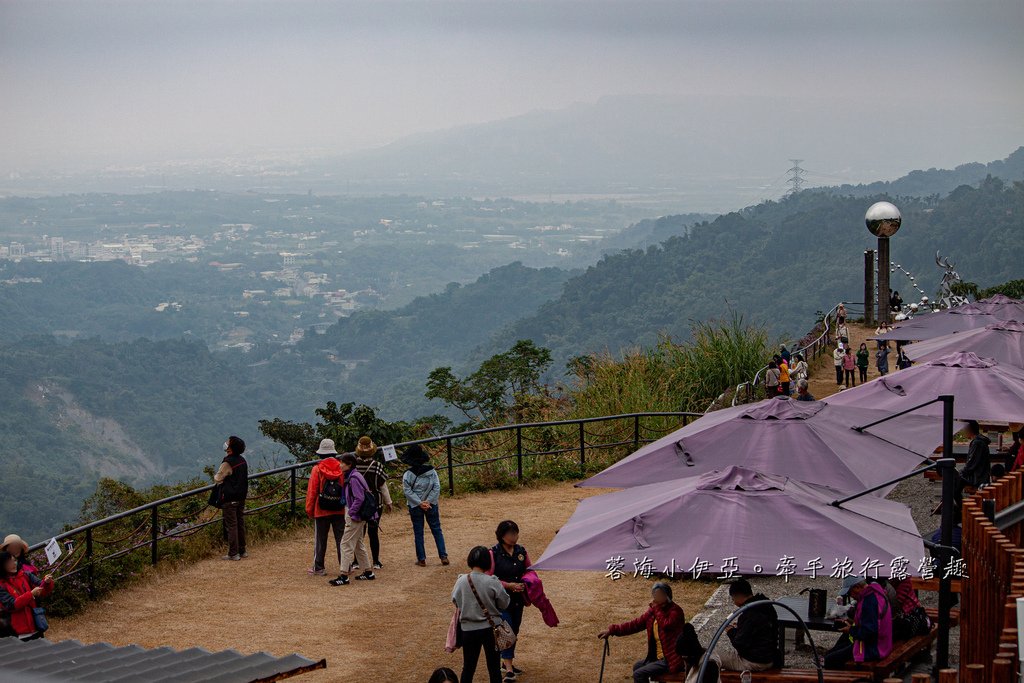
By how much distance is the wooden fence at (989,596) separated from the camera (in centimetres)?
578

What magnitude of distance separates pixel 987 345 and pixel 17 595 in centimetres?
1286

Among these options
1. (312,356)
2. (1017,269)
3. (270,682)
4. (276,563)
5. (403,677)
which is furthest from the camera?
(312,356)

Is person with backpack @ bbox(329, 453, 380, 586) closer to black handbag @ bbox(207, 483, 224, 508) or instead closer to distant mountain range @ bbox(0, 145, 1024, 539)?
black handbag @ bbox(207, 483, 224, 508)

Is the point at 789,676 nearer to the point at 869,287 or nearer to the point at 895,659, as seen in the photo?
the point at 895,659

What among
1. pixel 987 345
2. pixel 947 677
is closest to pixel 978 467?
pixel 987 345

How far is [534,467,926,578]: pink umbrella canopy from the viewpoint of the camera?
25.1 feet

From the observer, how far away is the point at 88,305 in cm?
18738

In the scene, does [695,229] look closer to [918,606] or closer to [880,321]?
[880,321]

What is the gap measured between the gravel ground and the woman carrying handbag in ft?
6.23

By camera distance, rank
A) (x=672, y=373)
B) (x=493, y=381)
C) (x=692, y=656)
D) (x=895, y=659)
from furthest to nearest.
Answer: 1. (x=493, y=381)
2. (x=672, y=373)
3. (x=895, y=659)
4. (x=692, y=656)

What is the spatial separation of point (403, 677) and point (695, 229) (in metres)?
118

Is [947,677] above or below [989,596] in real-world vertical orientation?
below

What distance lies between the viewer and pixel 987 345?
1636cm

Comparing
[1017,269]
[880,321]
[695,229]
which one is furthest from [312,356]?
[880,321]
